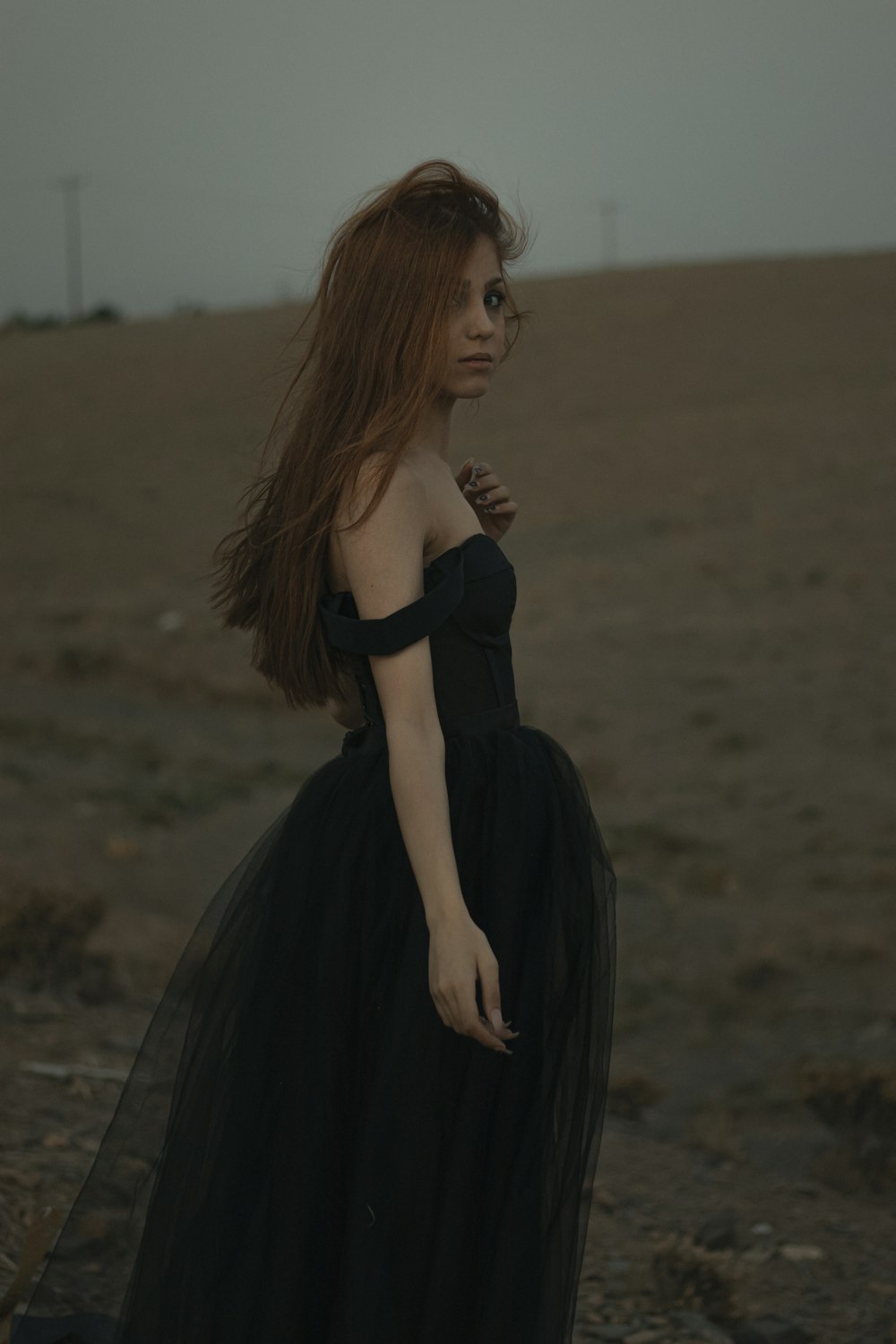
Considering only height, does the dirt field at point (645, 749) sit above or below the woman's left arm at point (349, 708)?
below

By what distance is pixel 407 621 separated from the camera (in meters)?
2.22

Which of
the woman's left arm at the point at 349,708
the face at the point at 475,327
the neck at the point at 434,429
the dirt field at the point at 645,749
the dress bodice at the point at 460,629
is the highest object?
the face at the point at 475,327

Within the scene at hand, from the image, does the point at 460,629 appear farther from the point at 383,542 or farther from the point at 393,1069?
the point at 393,1069

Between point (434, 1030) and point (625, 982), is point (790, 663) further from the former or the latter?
point (434, 1030)

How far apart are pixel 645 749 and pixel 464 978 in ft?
36.4

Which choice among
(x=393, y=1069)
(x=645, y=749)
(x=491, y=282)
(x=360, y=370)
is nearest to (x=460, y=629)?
(x=360, y=370)

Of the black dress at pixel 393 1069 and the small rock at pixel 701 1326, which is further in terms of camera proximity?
the small rock at pixel 701 1326

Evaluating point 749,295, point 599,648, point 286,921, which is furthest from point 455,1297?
point 749,295

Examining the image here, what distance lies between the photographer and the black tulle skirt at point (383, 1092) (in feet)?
7.30

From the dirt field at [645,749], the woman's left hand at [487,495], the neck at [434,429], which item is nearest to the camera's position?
the neck at [434,429]

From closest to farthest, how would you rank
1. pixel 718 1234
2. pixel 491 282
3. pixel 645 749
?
pixel 491 282 < pixel 718 1234 < pixel 645 749

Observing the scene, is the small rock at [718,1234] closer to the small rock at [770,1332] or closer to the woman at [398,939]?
the small rock at [770,1332]

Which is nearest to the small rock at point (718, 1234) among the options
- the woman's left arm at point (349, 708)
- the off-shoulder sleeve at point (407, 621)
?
the woman's left arm at point (349, 708)

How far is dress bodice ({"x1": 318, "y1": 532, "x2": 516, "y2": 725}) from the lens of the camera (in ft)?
7.42
